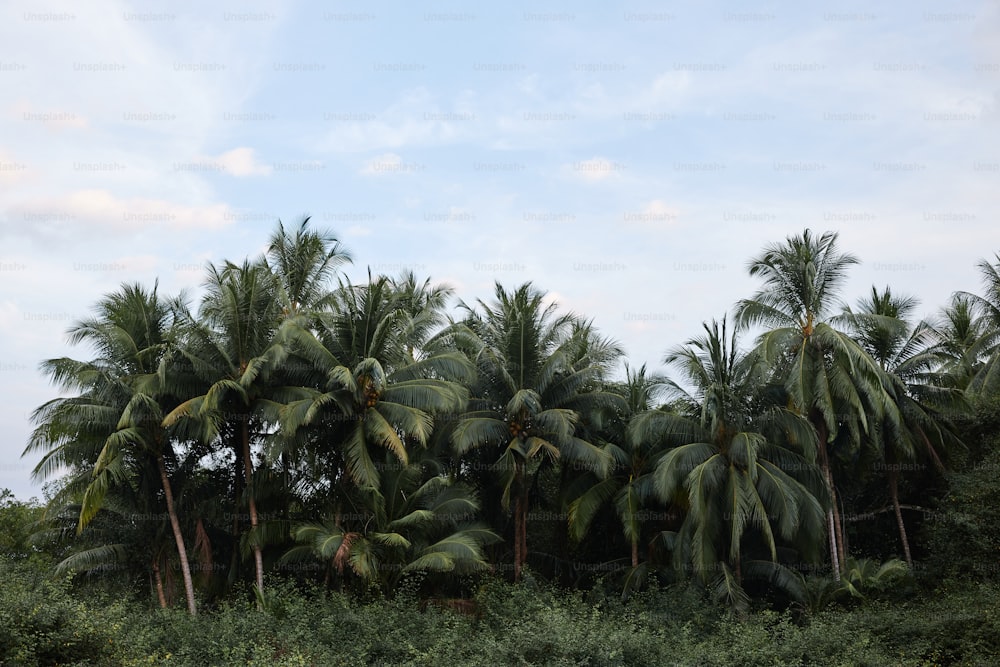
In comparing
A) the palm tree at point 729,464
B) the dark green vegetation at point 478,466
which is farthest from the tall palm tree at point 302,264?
the palm tree at point 729,464

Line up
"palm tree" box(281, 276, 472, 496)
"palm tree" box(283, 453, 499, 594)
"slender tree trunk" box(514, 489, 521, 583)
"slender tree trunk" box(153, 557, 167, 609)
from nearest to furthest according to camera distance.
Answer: "palm tree" box(283, 453, 499, 594), "palm tree" box(281, 276, 472, 496), "slender tree trunk" box(153, 557, 167, 609), "slender tree trunk" box(514, 489, 521, 583)

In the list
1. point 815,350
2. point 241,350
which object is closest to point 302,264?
point 241,350

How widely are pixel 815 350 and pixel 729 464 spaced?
13.2ft

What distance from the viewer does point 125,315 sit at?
2212 cm

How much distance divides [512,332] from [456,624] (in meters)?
7.28

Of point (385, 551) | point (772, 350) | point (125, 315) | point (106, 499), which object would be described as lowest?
point (385, 551)

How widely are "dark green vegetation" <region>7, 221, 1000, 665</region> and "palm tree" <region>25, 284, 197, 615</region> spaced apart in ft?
0.24

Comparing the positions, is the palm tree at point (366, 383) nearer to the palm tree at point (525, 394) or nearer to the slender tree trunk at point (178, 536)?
the palm tree at point (525, 394)

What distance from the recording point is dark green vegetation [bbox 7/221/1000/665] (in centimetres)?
2008

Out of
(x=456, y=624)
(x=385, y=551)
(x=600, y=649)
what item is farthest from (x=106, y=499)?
(x=600, y=649)

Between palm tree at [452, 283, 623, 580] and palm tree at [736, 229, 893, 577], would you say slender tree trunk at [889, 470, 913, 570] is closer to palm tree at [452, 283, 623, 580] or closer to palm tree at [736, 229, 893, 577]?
palm tree at [736, 229, 893, 577]

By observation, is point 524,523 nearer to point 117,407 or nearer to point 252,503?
point 252,503

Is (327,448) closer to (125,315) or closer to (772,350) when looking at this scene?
(125,315)

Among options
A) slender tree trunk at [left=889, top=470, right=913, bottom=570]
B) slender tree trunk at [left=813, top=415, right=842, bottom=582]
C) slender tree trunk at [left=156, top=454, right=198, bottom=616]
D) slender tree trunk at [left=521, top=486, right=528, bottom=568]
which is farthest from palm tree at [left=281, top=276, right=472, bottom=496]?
slender tree trunk at [left=889, top=470, right=913, bottom=570]
